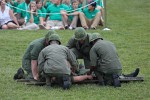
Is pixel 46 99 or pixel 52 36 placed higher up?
pixel 52 36

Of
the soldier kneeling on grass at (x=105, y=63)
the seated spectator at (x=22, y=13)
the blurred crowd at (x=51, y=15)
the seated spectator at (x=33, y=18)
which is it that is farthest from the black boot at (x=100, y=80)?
the seated spectator at (x=22, y=13)

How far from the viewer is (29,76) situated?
36.6 feet

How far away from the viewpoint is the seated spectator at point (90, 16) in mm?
18266

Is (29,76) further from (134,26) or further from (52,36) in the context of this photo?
(134,26)

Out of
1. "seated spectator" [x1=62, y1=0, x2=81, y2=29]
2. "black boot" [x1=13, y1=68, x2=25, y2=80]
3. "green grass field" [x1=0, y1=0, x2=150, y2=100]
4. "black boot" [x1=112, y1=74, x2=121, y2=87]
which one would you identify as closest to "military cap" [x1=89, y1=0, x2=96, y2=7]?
"seated spectator" [x1=62, y1=0, x2=81, y2=29]

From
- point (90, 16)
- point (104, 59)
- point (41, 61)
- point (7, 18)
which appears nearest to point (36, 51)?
point (41, 61)

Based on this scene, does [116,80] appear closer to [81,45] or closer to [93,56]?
[93,56]

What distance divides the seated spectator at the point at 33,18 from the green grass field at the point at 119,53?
2.25 ft

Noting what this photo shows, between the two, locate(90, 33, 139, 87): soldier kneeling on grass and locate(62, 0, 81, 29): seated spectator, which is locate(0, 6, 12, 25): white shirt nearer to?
locate(62, 0, 81, 29): seated spectator

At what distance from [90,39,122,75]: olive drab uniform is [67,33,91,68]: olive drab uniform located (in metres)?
0.65

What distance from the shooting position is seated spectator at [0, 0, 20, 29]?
18.1 meters

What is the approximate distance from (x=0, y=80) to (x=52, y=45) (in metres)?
1.55

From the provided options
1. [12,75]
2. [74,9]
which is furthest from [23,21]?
[12,75]

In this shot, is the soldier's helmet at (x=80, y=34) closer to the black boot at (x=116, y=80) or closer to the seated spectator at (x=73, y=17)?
the black boot at (x=116, y=80)
